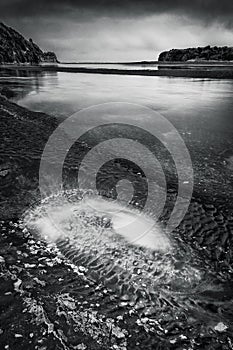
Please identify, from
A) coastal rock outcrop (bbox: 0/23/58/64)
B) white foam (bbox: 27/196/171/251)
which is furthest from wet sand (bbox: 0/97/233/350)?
coastal rock outcrop (bbox: 0/23/58/64)

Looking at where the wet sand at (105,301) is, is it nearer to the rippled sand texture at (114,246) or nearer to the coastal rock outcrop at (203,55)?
the rippled sand texture at (114,246)

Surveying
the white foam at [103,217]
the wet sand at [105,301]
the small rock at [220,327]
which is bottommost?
the small rock at [220,327]

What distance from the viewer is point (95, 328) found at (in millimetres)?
2656

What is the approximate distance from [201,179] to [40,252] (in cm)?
411

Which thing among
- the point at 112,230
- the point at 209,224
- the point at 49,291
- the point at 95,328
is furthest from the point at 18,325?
the point at 209,224

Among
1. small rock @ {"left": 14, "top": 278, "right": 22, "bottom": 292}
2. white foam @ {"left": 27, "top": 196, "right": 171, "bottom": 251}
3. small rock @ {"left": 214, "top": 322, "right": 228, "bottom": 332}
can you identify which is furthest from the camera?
white foam @ {"left": 27, "top": 196, "right": 171, "bottom": 251}

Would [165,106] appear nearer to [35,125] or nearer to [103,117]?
[103,117]

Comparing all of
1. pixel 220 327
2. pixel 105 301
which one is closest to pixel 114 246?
pixel 105 301

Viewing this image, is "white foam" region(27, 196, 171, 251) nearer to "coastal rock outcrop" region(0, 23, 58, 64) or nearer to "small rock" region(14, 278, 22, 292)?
"small rock" region(14, 278, 22, 292)

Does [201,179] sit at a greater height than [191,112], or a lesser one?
lesser

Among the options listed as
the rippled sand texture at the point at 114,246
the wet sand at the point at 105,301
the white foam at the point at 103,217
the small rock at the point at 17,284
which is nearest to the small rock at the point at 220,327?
the wet sand at the point at 105,301

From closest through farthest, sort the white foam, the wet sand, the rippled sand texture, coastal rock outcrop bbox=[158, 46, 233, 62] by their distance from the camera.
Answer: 1. the wet sand
2. the rippled sand texture
3. the white foam
4. coastal rock outcrop bbox=[158, 46, 233, 62]

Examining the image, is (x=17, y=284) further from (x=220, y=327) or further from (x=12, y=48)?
(x=12, y=48)

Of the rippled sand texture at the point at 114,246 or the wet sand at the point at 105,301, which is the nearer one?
the wet sand at the point at 105,301
